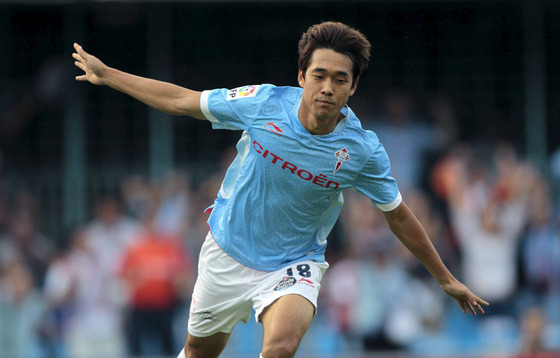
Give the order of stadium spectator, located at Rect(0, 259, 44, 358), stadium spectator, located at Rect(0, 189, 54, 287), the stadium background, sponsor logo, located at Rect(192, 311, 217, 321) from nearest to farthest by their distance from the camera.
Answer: sponsor logo, located at Rect(192, 311, 217, 321), stadium spectator, located at Rect(0, 259, 44, 358), stadium spectator, located at Rect(0, 189, 54, 287), the stadium background

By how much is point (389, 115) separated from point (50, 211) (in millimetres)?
4893

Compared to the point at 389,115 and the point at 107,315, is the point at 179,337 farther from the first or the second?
the point at 389,115

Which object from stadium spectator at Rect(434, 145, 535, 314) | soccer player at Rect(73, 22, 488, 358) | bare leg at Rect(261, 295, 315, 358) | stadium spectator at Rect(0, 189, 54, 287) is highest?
soccer player at Rect(73, 22, 488, 358)

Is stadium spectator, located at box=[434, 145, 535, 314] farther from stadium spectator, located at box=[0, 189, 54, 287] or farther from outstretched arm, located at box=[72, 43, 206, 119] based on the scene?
outstretched arm, located at box=[72, 43, 206, 119]

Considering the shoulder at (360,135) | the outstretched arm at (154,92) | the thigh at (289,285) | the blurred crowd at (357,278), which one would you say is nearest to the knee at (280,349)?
the thigh at (289,285)

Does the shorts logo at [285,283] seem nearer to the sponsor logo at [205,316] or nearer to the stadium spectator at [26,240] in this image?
the sponsor logo at [205,316]

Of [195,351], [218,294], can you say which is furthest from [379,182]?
[195,351]

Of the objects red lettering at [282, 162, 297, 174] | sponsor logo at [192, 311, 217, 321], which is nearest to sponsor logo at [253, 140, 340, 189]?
red lettering at [282, 162, 297, 174]

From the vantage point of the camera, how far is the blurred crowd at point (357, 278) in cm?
1104

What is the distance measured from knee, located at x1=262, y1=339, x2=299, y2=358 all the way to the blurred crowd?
554 centimetres

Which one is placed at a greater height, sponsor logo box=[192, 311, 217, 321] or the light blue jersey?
the light blue jersey

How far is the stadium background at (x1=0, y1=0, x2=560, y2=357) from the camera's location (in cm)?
1330

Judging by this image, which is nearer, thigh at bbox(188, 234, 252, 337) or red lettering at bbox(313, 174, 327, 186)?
red lettering at bbox(313, 174, 327, 186)

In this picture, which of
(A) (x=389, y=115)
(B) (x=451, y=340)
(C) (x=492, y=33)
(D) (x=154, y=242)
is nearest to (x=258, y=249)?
(D) (x=154, y=242)
